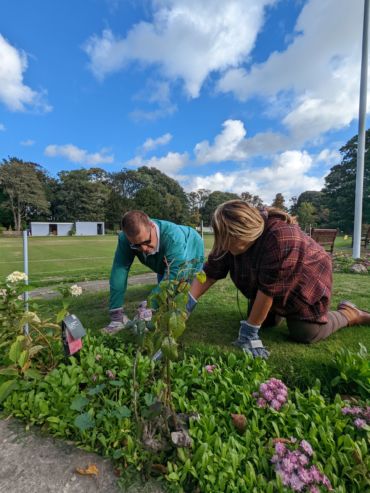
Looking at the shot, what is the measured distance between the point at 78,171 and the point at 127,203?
11.2m

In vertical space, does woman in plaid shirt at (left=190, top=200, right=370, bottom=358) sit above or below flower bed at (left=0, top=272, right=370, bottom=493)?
above

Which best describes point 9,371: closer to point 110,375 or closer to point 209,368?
point 110,375

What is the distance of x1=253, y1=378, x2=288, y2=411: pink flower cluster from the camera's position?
1.41 m

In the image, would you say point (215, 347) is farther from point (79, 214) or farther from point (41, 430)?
point (79, 214)

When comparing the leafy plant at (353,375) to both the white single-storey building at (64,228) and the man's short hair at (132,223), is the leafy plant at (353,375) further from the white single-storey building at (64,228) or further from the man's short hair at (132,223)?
the white single-storey building at (64,228)

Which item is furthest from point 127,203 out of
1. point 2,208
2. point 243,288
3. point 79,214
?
point 243,288

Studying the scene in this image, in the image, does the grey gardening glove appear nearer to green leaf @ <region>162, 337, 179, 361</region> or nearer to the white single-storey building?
green leaf @ <region>162, 337, 179, 361</region>

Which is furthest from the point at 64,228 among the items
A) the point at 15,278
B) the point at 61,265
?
the point at 15,278

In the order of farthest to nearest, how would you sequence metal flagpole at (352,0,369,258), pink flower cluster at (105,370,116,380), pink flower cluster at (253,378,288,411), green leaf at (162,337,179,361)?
1. metal flagpole at (352,0,369,258)
2. pink flower cluster at (105,370,116,380)
3. pink flower cluster at (253,378,288,411)
4. green leaf at (162,337,179,361)

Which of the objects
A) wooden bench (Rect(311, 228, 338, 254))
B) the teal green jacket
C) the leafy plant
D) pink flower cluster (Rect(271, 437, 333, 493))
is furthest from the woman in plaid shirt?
wooden bench (Rect(311, 228, 338, 254))

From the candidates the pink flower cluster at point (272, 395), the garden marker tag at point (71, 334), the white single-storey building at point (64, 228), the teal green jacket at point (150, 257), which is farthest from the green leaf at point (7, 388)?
the white single-storey building at point (64, 228)

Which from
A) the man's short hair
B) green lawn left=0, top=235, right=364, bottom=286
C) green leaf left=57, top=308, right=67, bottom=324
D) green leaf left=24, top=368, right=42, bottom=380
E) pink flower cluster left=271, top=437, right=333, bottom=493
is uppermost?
the man's short hair

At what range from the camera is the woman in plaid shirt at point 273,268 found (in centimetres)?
181

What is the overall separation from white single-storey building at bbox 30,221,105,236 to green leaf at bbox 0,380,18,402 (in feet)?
144
